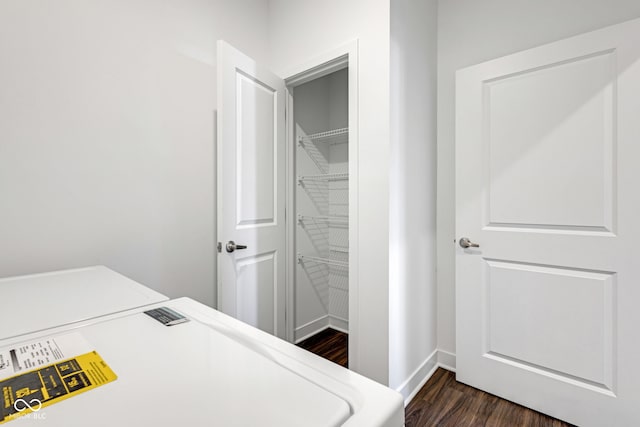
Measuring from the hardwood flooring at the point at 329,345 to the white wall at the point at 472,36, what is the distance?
750 millimetres

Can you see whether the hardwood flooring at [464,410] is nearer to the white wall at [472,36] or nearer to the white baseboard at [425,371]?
the white baseboard at [425,371]

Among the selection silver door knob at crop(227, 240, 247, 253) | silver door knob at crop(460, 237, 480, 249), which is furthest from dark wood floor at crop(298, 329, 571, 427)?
silver door knob at crop(227, 240, 247, 253)

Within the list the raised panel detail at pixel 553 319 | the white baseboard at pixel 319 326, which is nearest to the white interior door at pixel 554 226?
the raised panel detail at pixel 553 319

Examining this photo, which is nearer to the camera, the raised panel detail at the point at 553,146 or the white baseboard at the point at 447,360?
the raised panel detail at the point at 553,146

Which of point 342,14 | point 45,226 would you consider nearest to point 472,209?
point 342,14

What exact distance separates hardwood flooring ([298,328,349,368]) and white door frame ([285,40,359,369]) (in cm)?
29

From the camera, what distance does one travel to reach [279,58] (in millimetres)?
2145

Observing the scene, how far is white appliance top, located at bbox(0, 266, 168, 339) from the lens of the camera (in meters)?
0.75

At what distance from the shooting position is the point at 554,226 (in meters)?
1.56

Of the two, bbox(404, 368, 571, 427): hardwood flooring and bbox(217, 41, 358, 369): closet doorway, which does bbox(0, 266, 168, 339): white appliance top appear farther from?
bbox(404, 368, 571, 427): hardwood flooring

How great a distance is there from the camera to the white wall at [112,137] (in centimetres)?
124

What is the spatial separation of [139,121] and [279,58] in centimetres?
111

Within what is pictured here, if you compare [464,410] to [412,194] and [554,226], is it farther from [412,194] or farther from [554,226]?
[412,194]

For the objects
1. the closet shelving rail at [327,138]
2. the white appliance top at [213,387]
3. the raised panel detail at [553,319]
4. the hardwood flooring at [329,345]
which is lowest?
the hardwood flooring at [329,345]
